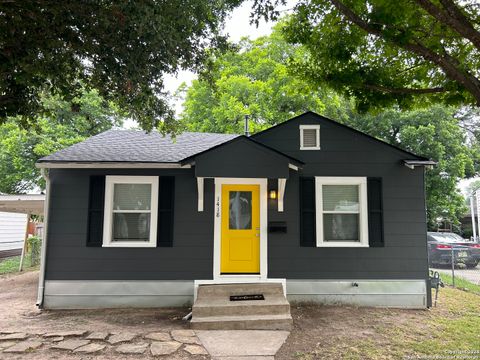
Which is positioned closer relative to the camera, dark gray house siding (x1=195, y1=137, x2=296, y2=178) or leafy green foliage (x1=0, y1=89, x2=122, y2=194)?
dark gray house siding (x1=195, y1=137, x2=296, y2=178)

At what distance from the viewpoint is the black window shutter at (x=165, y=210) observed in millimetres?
6527

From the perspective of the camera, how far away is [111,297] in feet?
20.9

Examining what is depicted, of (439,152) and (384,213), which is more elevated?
(439,152)

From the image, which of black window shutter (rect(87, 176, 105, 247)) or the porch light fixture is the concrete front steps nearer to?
the porch light fixture

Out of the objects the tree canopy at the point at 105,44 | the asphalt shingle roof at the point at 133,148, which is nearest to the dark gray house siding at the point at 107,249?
the asphalt shingle roof at the point at 133,148

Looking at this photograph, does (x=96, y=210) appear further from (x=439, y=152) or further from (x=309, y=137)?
(x=439, y=152)

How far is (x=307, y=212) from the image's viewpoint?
6.75 meters

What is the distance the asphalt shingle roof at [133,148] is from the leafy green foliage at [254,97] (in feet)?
25.9

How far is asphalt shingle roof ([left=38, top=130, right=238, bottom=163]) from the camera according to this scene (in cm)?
652

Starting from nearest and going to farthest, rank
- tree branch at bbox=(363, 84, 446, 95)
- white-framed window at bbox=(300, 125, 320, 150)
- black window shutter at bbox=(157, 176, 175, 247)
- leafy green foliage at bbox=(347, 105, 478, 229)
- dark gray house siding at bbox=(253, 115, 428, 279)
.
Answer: tree branch at bbox=(363, 84, 446, 95) → black window shutter at bbox=(157, 176, 175, 247) → dark gray house siding at bbox=(253, 115, 428, 279) → white-framed window at bbox=(300, 125, 320, 150) → leafy green foliage at bbox=(347, 105, 478, 229)

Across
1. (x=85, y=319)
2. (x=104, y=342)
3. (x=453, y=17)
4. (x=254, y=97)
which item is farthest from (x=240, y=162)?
(x=254, y=97)

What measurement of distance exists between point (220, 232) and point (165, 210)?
119 cm

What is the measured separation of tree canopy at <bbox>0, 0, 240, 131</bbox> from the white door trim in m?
→ 2.16

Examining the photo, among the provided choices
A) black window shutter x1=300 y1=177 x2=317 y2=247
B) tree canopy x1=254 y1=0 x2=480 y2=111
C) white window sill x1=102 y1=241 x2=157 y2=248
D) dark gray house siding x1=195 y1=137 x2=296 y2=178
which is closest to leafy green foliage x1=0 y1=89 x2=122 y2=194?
white window sill x1=102 y1=241 x2=157 y2=248
